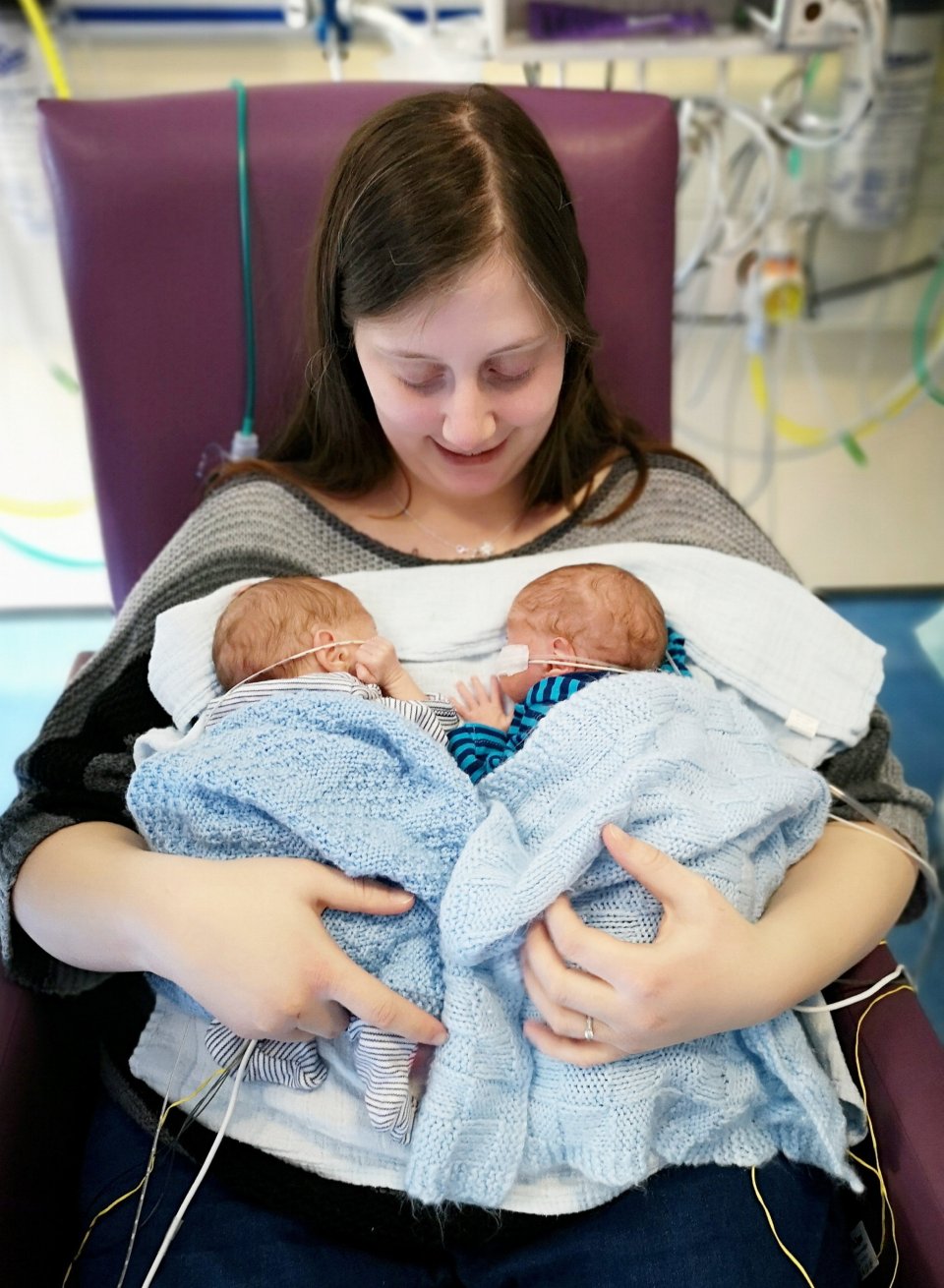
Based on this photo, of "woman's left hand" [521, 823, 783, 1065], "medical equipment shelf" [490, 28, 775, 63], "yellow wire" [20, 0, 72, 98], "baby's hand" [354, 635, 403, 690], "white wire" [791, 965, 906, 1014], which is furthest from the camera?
"yellow wire" [20, 0, 72, 98]

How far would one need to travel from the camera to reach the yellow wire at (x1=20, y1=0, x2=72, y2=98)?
1930mm

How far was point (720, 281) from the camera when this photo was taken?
90.0 inches

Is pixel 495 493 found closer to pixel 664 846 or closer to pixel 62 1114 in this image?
pixel 664 846

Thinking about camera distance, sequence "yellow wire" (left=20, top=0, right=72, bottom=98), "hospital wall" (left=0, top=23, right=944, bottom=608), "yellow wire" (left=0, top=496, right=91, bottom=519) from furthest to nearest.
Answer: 1. "yellow wire" (left=0, top=496, right=91, bottom=519)
2. "hospital wall" (left=0, top=23, right=944, bottom=608)
3. "yellow wire" (left=20, top=0, right=72, bottom=98)

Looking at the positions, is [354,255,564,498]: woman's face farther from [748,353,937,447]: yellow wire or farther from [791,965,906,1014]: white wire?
[748,353,937,447]: yellow wire

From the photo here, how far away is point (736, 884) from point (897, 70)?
6.28ft

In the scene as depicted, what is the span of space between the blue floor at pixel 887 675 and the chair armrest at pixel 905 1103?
37.3 inches

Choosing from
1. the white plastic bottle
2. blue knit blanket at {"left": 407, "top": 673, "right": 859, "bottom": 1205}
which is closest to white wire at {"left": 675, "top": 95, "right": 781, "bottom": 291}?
the white plastic bottle

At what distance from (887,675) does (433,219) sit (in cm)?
173

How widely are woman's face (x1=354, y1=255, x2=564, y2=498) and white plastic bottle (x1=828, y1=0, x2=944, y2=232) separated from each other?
1357 mm

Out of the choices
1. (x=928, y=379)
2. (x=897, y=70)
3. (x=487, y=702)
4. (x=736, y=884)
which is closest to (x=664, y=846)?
(x=736, y=884)

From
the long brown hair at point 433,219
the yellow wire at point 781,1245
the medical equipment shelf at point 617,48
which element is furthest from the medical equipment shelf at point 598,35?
the yellow wire at point 781,1245

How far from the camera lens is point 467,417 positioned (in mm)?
991

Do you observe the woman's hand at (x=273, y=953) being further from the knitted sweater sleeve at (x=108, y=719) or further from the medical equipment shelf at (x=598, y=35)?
the medical equipment shelf at (x=598, y=35)
